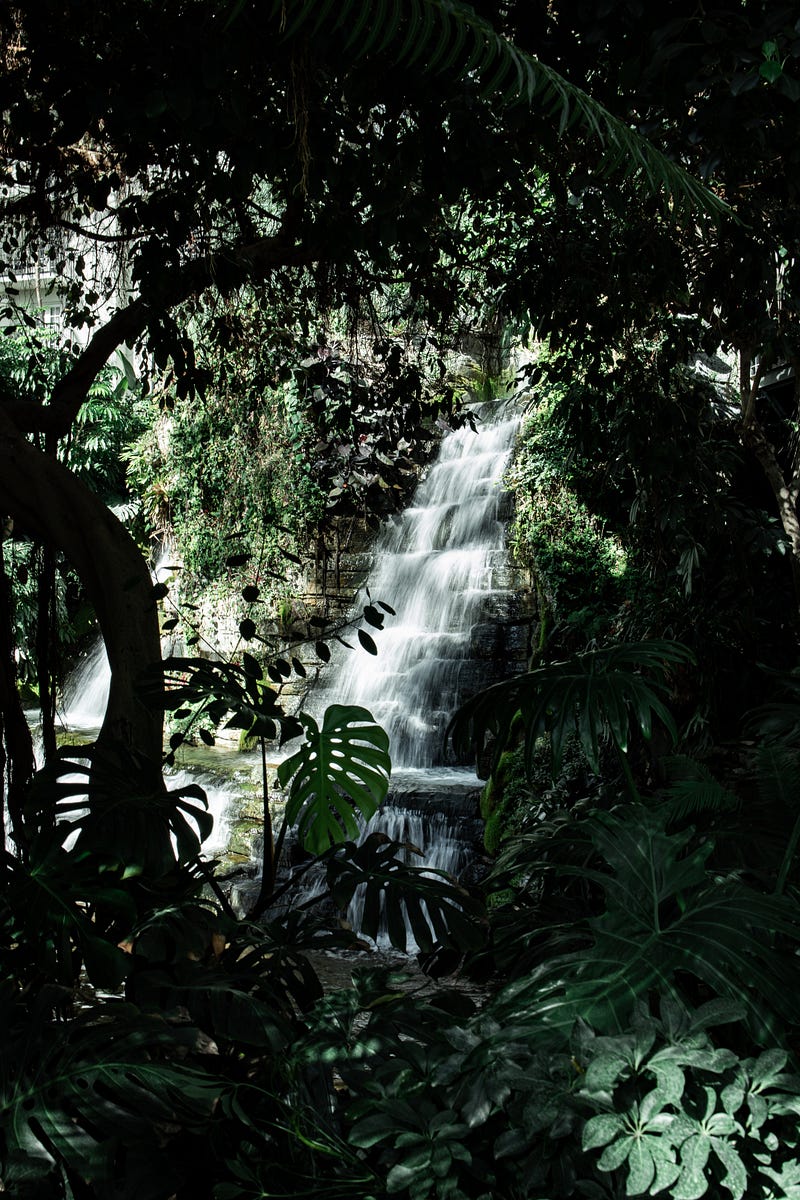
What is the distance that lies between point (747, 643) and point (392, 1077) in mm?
5273

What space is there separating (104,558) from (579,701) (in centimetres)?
140

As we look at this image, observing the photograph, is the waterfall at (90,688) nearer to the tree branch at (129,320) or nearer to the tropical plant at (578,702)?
the tree branch at (129,320)

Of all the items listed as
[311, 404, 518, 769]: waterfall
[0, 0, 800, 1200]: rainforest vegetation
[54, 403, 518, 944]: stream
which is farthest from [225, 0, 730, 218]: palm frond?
[311, 404, 518, 769]: waterfall

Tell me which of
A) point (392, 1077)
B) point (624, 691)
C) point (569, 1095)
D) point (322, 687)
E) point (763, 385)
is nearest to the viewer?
point (569, 1095)

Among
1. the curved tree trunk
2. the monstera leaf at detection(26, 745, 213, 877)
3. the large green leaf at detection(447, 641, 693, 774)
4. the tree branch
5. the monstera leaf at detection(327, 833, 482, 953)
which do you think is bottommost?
the monstera leaf at detection(327, 833, 482, 953)

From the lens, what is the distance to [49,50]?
256cm

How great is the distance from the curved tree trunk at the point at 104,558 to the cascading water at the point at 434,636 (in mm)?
3541

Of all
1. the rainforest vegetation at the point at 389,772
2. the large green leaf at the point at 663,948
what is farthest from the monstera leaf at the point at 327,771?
the large green leaf at the point at 663,948

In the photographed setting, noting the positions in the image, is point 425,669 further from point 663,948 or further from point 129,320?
point 663,948

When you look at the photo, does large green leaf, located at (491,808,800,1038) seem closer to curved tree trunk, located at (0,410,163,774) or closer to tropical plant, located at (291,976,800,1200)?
tropical plant, located at (291,976,800,1200)

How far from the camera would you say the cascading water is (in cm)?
698

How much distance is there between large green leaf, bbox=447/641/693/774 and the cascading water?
380 cm

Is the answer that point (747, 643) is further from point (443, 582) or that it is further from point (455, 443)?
point (455, 443)

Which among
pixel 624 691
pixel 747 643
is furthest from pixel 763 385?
pixel 624 691
